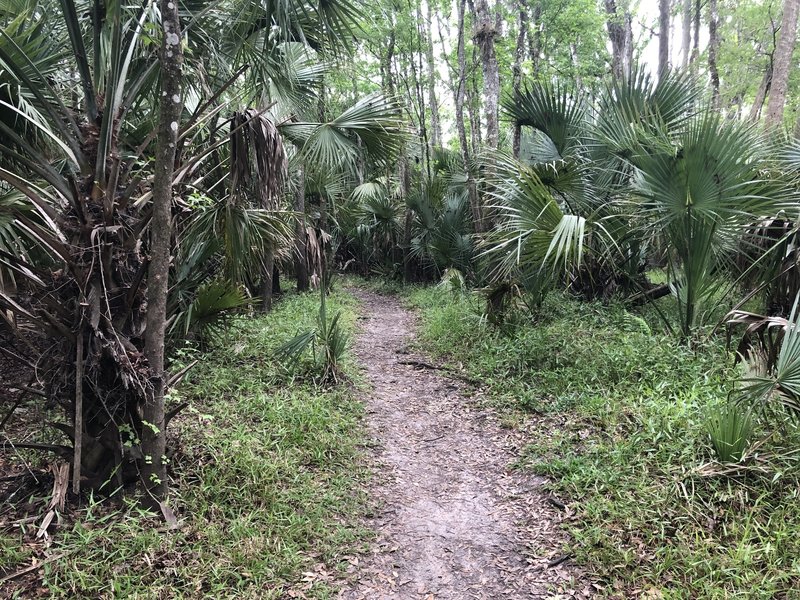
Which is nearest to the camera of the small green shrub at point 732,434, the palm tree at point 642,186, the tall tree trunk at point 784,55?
the small green shrub at point 732,434

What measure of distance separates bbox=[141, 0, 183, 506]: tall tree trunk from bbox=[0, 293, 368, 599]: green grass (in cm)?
18

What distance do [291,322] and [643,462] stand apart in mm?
5469

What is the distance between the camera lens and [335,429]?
14.6 ft

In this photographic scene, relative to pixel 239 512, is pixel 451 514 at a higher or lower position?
lower

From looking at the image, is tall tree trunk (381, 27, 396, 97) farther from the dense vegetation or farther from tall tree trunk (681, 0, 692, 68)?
tall tree trunk (681, 0, 692, 68)

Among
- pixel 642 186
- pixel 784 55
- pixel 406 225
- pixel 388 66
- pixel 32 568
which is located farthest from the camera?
pixel 388 66

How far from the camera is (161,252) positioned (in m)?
2.94

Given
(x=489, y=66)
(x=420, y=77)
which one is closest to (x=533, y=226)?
(x=489, y=66)

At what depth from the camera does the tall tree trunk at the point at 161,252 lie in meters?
2.78

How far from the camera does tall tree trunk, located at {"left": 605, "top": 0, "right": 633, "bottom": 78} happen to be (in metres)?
15.3

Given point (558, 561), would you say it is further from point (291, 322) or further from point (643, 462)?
point (291, 322)

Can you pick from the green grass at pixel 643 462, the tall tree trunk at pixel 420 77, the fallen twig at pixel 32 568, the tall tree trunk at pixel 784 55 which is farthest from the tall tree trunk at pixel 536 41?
the fallen twig at pixel 32 568

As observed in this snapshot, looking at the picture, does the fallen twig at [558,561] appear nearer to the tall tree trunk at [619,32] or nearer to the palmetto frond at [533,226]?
the palmetto frond at [533,226]

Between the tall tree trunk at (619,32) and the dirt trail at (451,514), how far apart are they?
14286 mm
